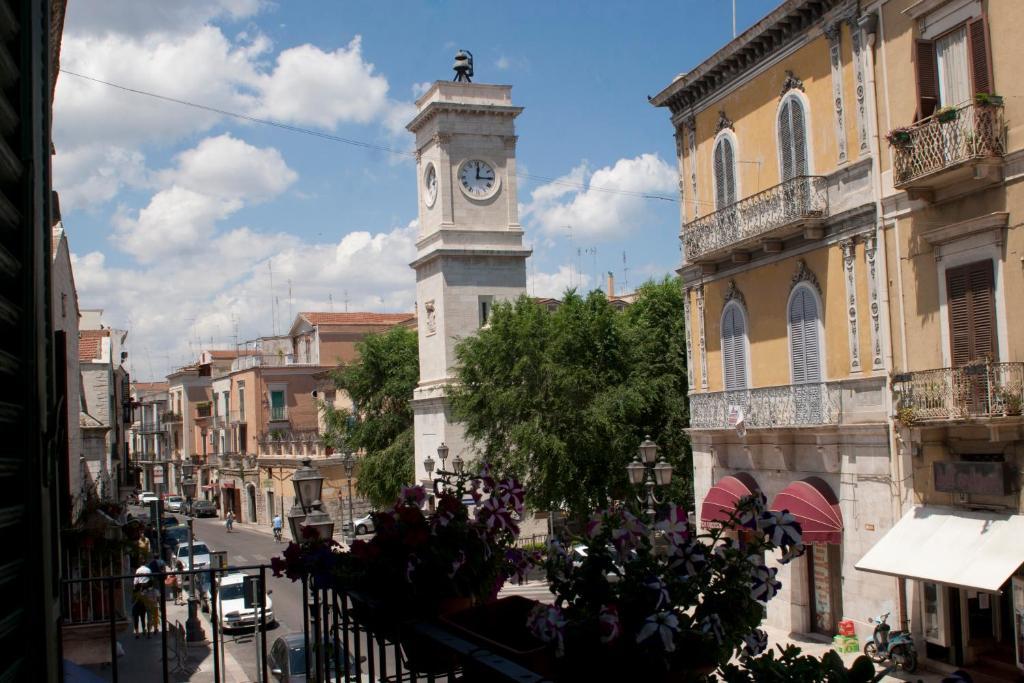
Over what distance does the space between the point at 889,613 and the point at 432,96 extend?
1166 inches

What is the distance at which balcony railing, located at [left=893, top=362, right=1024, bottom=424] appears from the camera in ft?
53.4

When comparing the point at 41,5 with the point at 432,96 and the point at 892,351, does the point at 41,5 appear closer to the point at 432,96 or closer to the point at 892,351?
the point at 892,351

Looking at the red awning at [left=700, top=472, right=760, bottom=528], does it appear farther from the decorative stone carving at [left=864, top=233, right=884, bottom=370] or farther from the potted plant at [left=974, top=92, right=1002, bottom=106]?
the potted plant at [left=974, top=92, right=1002, bottom=106]

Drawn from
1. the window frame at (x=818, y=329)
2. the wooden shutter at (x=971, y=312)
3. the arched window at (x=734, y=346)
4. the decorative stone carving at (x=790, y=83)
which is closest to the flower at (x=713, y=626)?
the wooden shutter at (x=971, y=312)

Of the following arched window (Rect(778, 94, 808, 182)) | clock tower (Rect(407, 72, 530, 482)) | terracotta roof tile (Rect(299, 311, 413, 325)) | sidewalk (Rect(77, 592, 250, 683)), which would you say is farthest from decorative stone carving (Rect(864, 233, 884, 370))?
terracotta roof tile (Rect(299, 311, 413, 325))

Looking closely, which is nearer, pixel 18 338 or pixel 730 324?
pixel 18 338

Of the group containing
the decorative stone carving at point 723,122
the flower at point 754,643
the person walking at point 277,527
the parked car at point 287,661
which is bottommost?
the person walking at point 277,527

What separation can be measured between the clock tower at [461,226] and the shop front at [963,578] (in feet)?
81.5

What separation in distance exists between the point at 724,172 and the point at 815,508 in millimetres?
8260

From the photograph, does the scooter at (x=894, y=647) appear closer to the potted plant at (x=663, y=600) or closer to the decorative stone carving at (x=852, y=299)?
the decorative stone carving at (x=852, y=299)

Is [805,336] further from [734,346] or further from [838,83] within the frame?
[838,83]

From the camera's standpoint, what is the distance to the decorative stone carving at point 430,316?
4312 centimetres

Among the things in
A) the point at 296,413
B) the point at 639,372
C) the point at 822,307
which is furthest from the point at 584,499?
the point at 296,413

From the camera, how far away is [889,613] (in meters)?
19.0
